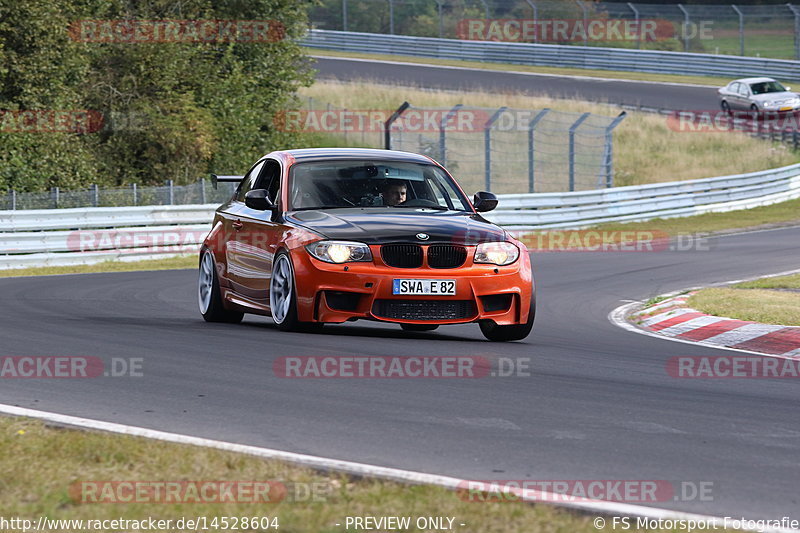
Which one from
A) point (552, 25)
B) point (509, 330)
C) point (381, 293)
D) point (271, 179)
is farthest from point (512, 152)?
point (381, 293)

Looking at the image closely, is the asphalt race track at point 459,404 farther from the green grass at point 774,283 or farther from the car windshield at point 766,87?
the car windshield at point 766,87

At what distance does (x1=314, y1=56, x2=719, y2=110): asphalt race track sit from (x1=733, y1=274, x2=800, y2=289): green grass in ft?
100

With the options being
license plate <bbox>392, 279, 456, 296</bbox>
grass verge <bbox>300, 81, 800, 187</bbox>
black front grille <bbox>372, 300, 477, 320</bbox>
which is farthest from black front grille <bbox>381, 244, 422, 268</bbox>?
grass verge <bbox>300, 81, 800, 187</bbox>

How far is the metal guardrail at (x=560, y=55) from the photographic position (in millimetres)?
54594

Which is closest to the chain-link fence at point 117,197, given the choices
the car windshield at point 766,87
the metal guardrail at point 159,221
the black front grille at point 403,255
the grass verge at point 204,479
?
the metal guardrail at point 159,221

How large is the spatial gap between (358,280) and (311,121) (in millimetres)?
31346

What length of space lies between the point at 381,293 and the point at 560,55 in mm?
50385

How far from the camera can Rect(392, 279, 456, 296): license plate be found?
31.0 feet

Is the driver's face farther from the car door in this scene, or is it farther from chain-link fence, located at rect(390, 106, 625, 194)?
chain-link fence, located at rect(390, 106, 625, 194)

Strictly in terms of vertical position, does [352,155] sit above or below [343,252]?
above

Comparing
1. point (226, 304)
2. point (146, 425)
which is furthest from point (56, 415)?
point (226, 304)

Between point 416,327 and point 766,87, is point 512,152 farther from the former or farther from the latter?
point 416,327

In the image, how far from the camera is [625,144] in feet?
137

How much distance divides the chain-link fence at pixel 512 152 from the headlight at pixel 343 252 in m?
18.7
